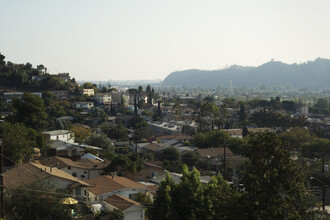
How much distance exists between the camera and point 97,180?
1989cm

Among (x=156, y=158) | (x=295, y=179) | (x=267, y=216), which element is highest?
(x=295, y=179)

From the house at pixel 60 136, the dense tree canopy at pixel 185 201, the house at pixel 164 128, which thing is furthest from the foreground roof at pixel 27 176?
the house at pixel 164 128

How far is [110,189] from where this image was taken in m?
18.1

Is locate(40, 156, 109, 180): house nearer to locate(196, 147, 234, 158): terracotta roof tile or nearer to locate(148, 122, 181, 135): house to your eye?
locate(196, 147, 234, 158): terracotta roof tile

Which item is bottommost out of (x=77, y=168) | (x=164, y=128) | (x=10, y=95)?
(x=164, y=128)

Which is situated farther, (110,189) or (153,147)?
(153,147)

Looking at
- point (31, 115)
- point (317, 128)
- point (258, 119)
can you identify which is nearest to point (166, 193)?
point (31, 115)

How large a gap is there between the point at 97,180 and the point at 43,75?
54.9 metres

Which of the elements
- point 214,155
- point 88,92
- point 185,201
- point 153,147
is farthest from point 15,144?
point 88,92

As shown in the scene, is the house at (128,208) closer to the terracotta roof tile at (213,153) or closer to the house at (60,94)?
the terracotta roof tile at (213,153)

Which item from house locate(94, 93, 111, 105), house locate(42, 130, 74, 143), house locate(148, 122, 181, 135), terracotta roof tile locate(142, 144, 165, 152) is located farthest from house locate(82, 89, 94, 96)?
terracotta roof tile locate(142, 144, 165, 152)

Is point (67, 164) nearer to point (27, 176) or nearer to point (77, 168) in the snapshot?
point (77, 168)

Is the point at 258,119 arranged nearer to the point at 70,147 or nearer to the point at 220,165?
the point at 220,165

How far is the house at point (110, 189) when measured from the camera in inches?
688
